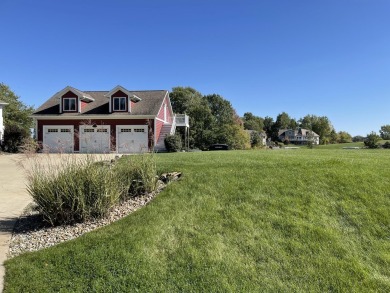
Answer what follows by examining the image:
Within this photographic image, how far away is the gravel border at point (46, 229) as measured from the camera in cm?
453

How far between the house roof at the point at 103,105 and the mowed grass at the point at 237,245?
19914 mm

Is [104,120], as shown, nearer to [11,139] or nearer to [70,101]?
[70,101]

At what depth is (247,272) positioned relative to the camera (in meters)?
3.87

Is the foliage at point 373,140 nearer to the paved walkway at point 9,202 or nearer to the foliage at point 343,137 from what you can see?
the paved walkway at point 9,202

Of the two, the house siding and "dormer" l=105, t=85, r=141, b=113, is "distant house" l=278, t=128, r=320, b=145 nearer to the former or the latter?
the house siding

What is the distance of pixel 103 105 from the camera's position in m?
26.9

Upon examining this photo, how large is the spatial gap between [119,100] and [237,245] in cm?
2301

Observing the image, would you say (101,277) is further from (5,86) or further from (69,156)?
(5,86)

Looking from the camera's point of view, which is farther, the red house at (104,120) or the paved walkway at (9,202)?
the red house at (104,120)

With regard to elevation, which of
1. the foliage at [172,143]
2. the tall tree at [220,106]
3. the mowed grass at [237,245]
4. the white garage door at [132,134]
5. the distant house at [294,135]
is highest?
the tall tree at [220,106]

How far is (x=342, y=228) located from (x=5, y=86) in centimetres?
5477

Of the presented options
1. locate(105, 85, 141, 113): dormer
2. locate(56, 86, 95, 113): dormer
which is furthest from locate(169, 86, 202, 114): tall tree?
locate(56, 86, 95, 113): dormer

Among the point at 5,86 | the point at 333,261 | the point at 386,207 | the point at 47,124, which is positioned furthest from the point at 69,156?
the point at 5,86

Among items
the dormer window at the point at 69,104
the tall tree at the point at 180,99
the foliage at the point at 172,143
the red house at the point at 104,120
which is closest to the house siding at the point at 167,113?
the red house at the point at 104,120
